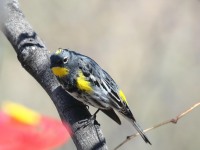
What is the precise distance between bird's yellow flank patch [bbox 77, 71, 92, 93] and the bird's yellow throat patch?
0.20 ft

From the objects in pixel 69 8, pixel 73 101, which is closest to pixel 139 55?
pixel 69 8

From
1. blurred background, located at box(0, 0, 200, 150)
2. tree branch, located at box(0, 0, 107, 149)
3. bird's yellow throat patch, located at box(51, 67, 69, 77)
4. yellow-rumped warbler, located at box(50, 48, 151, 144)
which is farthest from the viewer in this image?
blurred background, located at box(0, 0, 200, 150)

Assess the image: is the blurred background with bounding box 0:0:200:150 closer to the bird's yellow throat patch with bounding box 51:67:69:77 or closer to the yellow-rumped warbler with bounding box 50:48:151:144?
the yellow-rumped warbler with bounding box 50:48:151:144

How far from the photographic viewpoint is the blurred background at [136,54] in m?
3.62

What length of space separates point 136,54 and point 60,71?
3018 mm

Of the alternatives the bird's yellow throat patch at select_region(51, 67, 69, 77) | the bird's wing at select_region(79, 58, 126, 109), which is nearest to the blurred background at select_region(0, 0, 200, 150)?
the bird's wing at select_region(79, 58, 126, 109)

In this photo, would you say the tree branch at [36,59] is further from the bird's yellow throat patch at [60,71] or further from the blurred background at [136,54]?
the blurred background at [136,54]

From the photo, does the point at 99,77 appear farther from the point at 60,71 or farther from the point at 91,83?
the point at 60,71

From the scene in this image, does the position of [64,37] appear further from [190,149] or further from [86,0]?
[190,149]

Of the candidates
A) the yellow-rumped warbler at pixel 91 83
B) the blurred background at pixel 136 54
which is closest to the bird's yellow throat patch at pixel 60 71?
the yellow-rumped warbler at pixel 91 83

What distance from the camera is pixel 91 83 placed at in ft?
5.62

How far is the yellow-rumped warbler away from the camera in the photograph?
1616 millimetres

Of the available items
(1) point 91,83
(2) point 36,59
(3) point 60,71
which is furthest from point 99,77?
(2) point 36,59

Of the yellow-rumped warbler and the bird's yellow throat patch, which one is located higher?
the bird's yellow throat patch
